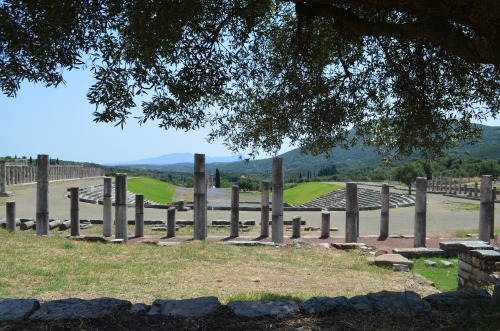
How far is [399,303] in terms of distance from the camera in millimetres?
4664

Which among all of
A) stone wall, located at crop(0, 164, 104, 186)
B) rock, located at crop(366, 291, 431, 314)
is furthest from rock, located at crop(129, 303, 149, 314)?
stone wall, located at crop(0, 164, 104, 186)

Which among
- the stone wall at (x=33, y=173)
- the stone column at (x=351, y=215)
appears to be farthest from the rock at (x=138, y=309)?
the stone wall at (x=33, y=173)

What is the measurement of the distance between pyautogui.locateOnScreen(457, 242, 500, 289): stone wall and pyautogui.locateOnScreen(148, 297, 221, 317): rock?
530 cm

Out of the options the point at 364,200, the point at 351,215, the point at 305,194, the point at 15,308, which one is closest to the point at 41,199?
the point at 15,308

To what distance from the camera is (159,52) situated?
6.89m

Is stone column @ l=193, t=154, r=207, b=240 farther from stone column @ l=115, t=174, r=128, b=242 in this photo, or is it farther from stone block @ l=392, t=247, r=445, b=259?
stone block @ l=392, t=247, r=445, b=259

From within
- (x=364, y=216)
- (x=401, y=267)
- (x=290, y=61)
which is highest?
(x=290, y=61)

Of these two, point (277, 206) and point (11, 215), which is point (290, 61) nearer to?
point (277, 206)

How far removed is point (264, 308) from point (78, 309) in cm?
203

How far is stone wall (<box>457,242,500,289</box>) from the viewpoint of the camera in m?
7.64

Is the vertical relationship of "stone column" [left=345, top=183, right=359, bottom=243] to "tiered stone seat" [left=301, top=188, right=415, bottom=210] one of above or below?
above

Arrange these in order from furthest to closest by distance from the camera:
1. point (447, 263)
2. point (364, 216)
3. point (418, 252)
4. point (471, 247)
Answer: point (364, 216) < point (418, 252) < point (447, 263) < point (471, 247)

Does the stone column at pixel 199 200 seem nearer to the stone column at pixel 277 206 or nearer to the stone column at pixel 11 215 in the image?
the stone column at pixel 277 206

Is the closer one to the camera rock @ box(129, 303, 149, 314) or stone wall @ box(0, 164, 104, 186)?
rock @ box(129, 303, 149, 314)
